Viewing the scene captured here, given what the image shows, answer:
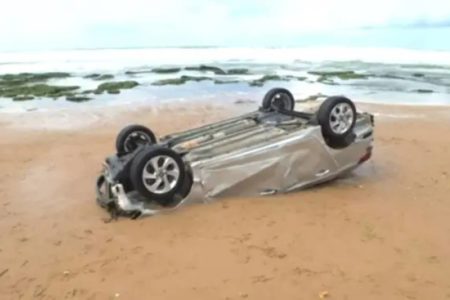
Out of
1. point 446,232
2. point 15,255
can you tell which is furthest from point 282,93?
point 15,255

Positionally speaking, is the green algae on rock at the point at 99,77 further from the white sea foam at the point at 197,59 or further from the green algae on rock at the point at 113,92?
the green algae on rock at the point at 113,92

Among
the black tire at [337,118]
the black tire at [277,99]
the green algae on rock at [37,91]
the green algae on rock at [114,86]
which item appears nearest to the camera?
the black tire at [337,118]

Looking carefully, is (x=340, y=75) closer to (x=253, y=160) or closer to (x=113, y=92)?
(x=113, y=92)

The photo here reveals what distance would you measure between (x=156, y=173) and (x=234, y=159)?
95 cm

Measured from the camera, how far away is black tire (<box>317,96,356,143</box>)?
7.19 m

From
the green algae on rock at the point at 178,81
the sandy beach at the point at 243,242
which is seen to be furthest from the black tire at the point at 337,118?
the green algae on rock at the point at 178,81

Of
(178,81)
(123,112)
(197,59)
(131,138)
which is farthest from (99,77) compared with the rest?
(131,138)

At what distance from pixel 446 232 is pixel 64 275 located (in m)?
3.70

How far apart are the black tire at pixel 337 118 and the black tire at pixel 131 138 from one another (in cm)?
230

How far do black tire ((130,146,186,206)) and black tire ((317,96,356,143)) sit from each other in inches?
75.4

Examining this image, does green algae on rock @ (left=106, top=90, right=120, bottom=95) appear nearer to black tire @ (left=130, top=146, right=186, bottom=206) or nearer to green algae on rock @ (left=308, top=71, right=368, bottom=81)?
green algae on rock @ (left=308, top=71, right=368, bottom=81)

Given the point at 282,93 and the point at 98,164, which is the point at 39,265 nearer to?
the point at 98,164

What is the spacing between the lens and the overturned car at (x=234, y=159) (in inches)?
251

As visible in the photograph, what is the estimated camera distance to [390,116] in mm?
14703
